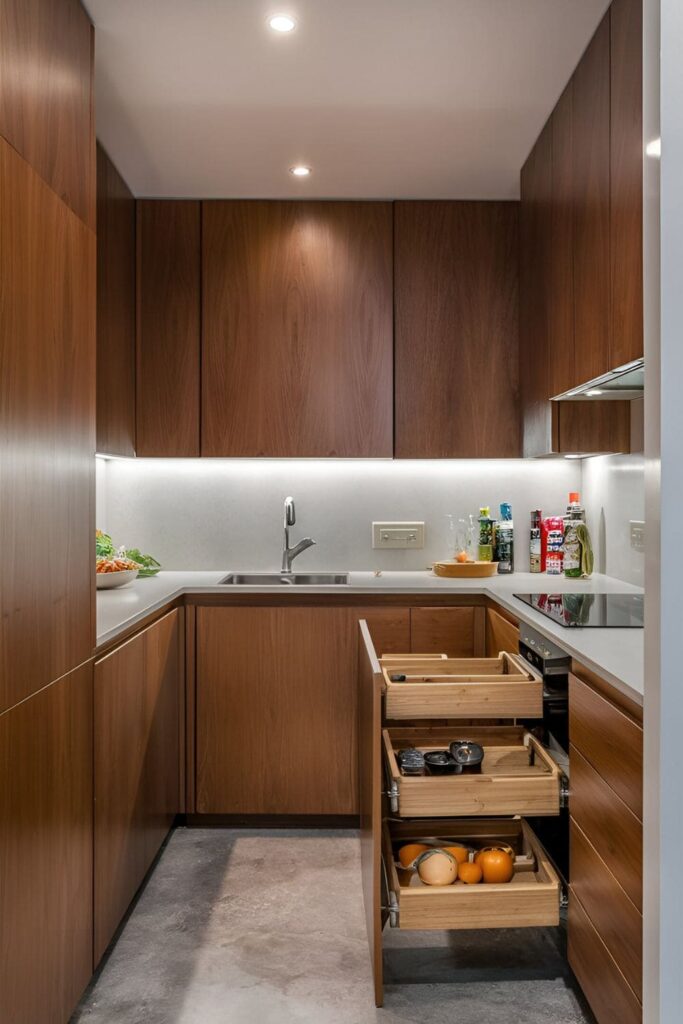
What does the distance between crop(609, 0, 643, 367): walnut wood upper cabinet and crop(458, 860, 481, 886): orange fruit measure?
1.24 metres

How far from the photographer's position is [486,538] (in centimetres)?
330

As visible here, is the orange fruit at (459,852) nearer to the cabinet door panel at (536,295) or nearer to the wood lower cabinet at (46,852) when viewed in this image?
the wood lower cabinet at (46,852)

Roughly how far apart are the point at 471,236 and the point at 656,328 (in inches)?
94.7

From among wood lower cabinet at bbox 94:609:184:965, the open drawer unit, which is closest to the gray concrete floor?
wood lower cabinet at bbox 94:609:184:965

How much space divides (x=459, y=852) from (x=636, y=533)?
1.28 metres

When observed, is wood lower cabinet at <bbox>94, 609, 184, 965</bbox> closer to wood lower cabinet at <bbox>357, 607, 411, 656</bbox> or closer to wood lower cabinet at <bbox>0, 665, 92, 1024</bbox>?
wood lower cabinet at <bbox>0, 665, 92, 1024</bbox>

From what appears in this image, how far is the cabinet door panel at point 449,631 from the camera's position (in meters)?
2.82

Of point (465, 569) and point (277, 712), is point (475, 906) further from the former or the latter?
point (465, 569)

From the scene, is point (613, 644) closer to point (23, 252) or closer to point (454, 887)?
point (454, 887)

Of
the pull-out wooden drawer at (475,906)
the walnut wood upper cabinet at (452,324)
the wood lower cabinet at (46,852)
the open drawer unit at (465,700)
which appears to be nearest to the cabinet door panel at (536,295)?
the walnut wood upper cabinet at (452,324)

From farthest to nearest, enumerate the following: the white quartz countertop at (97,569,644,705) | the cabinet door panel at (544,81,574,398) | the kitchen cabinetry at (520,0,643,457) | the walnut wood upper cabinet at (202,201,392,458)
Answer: the walnut wood upper cabinet at (202,201,392,458) → the cabinet door panel at (544,81,574,398) → the kitchen cabinetry at (520,0,643,457) → the white quartz countertop at (97,569,644,705)

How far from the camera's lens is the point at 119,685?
81.6 inches

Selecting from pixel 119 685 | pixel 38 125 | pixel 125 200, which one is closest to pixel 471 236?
pixel 125 200

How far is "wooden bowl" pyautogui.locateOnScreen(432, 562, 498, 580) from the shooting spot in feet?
10.1
